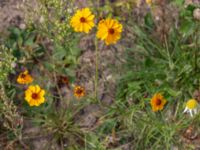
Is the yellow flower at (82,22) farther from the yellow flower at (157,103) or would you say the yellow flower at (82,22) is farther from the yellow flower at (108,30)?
the yellow flower at (157,103)

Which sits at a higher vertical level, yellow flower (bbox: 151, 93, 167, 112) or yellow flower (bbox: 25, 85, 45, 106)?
yellow flower (bbox: 25, 85, 45, 106)

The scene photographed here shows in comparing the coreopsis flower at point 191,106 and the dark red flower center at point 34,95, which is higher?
the dark red flower center at point 34,95

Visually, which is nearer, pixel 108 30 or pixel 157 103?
pixel 108 30

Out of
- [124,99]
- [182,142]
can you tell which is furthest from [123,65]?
[182,142]

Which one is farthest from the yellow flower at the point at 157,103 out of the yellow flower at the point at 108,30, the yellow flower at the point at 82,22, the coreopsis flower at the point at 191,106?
the yellow flower at the point at 82,22

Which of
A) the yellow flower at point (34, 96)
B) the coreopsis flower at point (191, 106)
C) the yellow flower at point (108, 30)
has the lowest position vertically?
the coreopsis flower at point (191, 106)

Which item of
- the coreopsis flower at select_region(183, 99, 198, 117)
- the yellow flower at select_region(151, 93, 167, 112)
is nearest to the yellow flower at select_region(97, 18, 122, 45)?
the yellow flower at select_region(151, 93, 167, 112)

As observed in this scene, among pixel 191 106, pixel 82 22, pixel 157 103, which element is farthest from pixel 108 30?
pixel 191 106

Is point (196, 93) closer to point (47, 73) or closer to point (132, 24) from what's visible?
point (132, 24)

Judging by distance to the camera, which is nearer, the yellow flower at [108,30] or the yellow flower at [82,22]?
the yellow flower at [108,30]

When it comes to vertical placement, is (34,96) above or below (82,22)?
below

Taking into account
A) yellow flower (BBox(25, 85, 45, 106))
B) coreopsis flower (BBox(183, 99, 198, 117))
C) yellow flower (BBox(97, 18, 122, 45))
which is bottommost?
coreopsis flower (BBox(183, 99, 198, 117))

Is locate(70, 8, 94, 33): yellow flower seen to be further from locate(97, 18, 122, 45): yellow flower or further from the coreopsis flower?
the coreopsis flower

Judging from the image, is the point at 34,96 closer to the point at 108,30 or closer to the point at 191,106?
the point at 108,30
